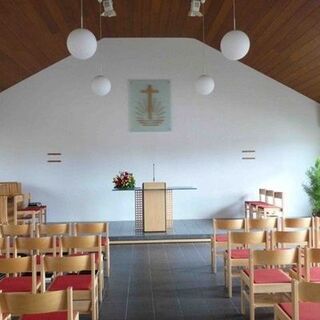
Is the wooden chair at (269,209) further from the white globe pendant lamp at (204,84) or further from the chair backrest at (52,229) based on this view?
the chair backrest at (52,229)

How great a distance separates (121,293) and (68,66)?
20.5 feet

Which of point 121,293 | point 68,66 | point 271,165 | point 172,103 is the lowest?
point 121,293

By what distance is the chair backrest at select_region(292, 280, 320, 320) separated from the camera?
2.54 m

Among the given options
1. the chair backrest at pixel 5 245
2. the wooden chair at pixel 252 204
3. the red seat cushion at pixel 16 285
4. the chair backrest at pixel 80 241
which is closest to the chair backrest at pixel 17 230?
the chair backrest at pixel 5 245

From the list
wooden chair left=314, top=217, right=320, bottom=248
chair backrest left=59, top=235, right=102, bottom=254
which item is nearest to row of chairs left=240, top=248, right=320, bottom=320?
wooden chair left=314, top=217, right=320, bottom=248

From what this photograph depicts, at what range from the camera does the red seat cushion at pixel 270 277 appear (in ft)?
12.3

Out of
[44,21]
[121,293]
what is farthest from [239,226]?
[44,21]

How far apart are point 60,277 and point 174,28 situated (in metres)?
6.50

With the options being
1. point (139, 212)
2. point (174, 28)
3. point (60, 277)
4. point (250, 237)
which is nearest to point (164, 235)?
point (139, 212)

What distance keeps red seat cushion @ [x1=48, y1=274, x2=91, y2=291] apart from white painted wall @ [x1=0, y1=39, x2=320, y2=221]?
5.86m

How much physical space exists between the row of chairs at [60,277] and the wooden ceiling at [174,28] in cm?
411

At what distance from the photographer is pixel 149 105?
984cm

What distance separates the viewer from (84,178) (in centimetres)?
980

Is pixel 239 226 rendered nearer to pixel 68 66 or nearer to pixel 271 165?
pixel 271 165
